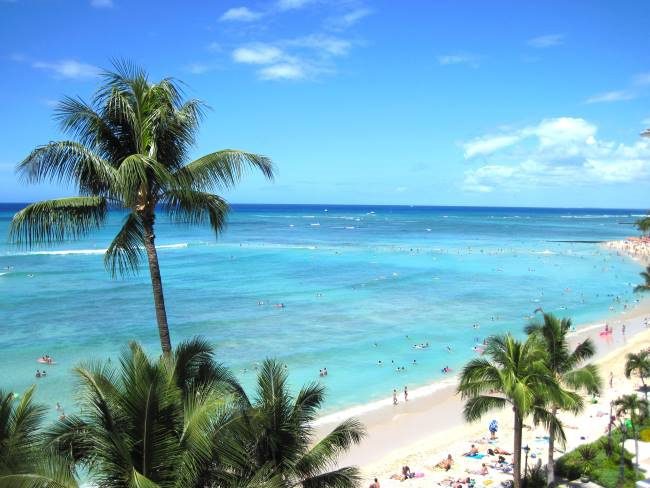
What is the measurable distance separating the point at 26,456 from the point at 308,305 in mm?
40353

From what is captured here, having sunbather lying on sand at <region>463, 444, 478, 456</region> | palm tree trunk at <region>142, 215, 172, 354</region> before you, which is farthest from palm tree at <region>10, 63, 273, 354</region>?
sunbather lying on sand at <region>463, 444, 478, 456</region>

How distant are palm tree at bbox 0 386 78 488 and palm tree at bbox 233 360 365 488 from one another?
2.11m

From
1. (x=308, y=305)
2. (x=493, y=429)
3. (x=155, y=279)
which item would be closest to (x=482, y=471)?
(x=493, y=429)

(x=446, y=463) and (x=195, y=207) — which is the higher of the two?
(x=195, y=207)

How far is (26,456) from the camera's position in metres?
5.59

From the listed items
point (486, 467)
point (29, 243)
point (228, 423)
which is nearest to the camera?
point (228, 423)

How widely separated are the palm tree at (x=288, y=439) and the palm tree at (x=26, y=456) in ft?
6.94

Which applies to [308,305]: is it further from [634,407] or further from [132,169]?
[132,169]

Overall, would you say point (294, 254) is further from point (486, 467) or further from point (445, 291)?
point (486, 467)

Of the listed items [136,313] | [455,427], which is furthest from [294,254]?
[455,427]

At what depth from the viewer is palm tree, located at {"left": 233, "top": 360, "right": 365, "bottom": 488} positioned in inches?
281

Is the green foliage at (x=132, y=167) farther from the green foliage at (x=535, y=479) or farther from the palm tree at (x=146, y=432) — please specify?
the green foliage at (x=535, y=479)

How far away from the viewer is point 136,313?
135ft

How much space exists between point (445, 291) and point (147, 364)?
160 ft
